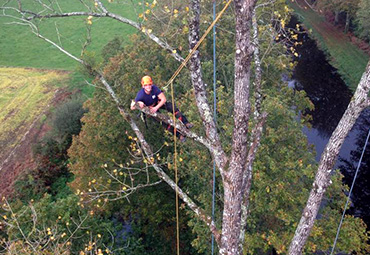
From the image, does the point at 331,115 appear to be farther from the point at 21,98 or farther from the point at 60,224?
the point at 21,98

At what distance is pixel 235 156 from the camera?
15.3 feet

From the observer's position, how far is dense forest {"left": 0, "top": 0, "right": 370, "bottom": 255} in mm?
4977

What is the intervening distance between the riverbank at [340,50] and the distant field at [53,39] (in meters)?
18.4

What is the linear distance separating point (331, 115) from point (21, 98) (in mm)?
24187

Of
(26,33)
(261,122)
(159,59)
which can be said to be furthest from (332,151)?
(26,33)

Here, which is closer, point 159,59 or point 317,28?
point 159,59

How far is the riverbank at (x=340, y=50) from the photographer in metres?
26.5

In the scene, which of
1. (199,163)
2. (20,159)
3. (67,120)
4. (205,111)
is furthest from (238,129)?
(20,159)

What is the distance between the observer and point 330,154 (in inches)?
188

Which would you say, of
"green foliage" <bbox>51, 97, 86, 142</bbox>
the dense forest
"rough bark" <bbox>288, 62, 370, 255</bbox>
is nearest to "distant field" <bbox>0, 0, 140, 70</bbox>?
"green foliage" <bbox>51, 97, 86, 142</bbox>

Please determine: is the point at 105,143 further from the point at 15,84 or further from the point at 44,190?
the point at 15,84

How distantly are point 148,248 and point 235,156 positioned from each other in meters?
10.4

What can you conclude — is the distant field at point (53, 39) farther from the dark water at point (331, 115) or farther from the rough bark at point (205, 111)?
the rough bark at point (205, 111)

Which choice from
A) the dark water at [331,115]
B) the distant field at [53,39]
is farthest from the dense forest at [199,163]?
the distant field at [53,39]
